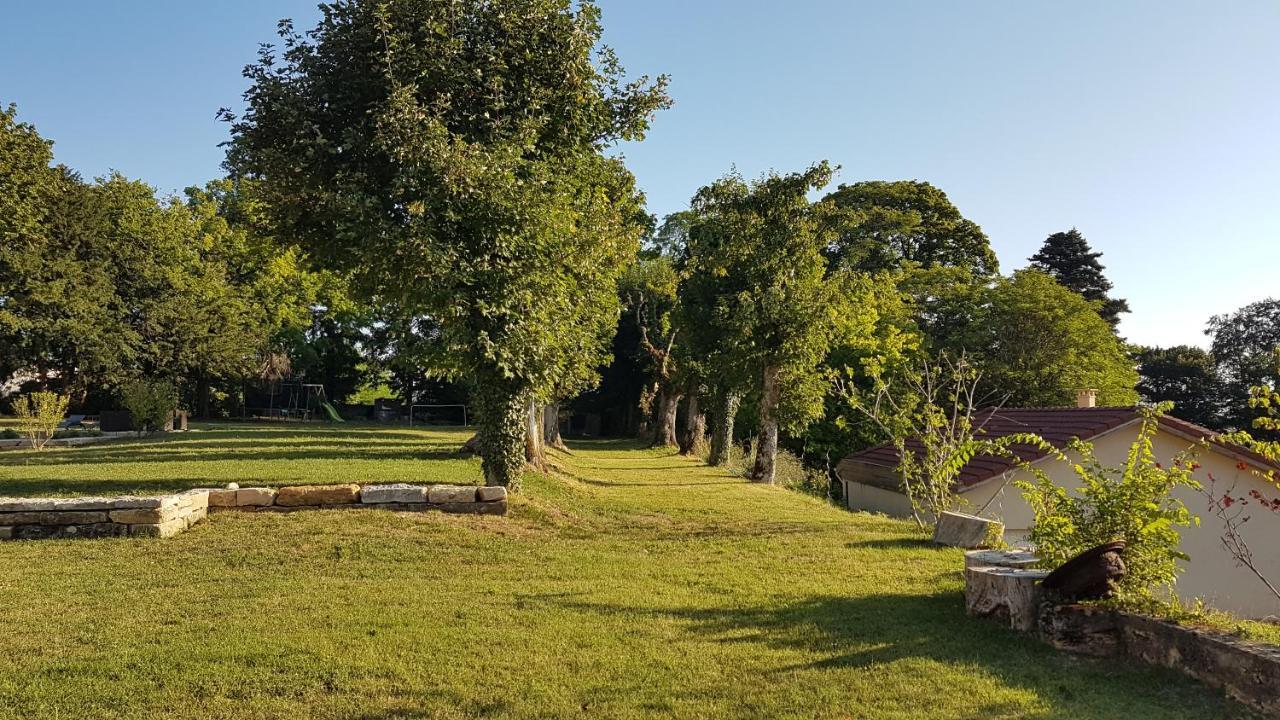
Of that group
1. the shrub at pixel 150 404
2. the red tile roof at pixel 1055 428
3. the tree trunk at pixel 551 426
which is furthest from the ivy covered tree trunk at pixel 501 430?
the shrub at pixel 150 404

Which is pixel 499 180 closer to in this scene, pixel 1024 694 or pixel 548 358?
pixel 548 358

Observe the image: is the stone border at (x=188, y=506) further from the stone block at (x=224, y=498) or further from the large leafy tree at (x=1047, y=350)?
the large leafy tree at (x=1047, y=350)

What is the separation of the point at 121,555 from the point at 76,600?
149 centimetres

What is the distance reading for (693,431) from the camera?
3114cm

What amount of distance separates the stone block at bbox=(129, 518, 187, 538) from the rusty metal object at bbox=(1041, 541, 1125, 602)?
8.39m

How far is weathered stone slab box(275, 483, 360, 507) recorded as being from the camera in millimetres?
9406

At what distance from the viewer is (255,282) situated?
122 ft

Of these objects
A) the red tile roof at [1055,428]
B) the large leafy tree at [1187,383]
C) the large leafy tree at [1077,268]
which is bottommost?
the red tile roof at [1055,428]

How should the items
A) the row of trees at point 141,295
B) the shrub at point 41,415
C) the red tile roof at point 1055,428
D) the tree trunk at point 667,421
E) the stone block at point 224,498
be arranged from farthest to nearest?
the tree trunk at point 667,421
the row of trees at point 141,295
the shrub at point 41,415
the red tile roof at point 1055,428
the stone block at point 224,498

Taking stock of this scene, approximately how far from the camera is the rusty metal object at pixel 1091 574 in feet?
16.8

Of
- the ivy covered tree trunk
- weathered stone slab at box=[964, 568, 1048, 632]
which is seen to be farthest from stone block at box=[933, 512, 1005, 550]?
the ivy covered tree trunk

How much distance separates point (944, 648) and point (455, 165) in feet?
25.2

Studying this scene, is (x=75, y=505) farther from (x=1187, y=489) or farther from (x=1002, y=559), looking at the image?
(x=1187, y=489)

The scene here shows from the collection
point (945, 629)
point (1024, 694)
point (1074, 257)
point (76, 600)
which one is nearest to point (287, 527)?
point (76, 600)
